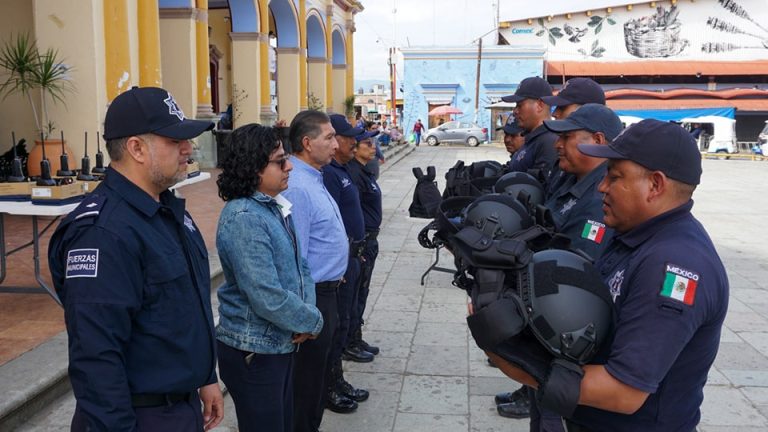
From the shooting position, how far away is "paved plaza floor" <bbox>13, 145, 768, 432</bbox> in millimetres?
4008

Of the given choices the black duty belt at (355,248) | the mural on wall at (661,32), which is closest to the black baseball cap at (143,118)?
the black duty belt at (355,248)

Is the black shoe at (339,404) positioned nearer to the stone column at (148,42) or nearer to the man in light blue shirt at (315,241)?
the man in light blue shirt at (315,241)

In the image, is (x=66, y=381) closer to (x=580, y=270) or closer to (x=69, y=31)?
(x=580, y=270)

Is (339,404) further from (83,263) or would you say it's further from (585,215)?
(83,263)

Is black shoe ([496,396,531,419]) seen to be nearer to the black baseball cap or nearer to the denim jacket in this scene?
the denim jacket

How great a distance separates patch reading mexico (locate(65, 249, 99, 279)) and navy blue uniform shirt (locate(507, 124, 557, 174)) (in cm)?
317

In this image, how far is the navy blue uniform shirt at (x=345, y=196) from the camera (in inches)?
160

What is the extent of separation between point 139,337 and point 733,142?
32.5 meters

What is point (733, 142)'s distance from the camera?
29672mm

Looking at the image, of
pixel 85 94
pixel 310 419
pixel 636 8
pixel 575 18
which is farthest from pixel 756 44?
pixel 310 419

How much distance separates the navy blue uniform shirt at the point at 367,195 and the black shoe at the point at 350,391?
3.81 ft

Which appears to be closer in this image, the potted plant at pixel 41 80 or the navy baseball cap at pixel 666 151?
the navy baseball cap at pixel 666 151

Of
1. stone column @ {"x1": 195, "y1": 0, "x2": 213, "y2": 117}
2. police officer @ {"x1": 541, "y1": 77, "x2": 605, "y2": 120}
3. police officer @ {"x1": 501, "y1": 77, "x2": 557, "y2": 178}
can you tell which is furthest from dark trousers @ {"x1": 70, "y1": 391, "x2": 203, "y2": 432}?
stone column @ {"x1": 195, "y1": 0, "x2": 213, "y2": 117}

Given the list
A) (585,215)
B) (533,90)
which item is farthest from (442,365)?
(585,215)
